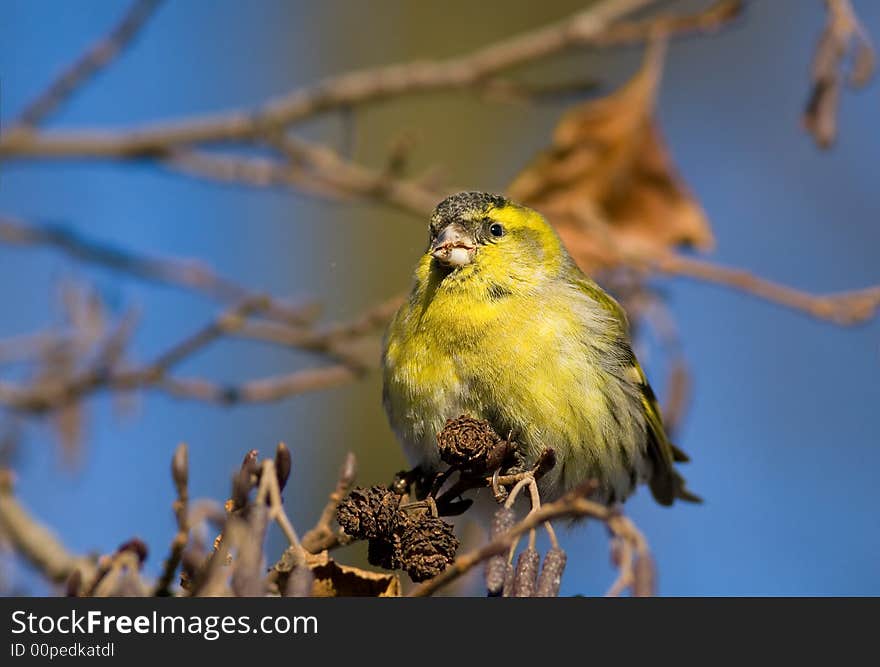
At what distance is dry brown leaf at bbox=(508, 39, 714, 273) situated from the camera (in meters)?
3.74

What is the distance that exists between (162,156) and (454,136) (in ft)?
14.8

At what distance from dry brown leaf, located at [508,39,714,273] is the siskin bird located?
0.46 ft

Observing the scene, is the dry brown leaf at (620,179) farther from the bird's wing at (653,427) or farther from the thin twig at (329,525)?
the thin twig at (329,525)

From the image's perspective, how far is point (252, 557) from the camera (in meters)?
1.52

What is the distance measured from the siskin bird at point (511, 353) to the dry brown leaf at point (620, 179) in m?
0.14

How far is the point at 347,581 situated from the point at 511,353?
4.02 ft

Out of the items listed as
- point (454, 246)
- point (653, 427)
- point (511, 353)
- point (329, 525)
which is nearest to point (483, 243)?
point (454, 246)

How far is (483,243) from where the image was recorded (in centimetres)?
342

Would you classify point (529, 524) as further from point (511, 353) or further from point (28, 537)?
point (28, 537)

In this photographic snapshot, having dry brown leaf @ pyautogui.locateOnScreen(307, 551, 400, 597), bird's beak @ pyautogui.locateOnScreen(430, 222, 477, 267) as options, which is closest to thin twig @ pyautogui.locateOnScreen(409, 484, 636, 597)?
dry brown leaf @ pyautogui.locateOnScreen(307, 551, 400, 597)

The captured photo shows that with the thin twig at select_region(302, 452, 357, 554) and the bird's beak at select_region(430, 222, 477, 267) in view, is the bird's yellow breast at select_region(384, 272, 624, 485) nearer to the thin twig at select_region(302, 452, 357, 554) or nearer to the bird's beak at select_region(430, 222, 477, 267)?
the bird's beak at select_region(430, 222, 477, 267)

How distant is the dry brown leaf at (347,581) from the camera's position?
82.1 inches

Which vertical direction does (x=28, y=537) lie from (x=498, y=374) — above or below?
below

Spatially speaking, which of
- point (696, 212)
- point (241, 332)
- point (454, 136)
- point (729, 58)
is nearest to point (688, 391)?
point (696, 212)
